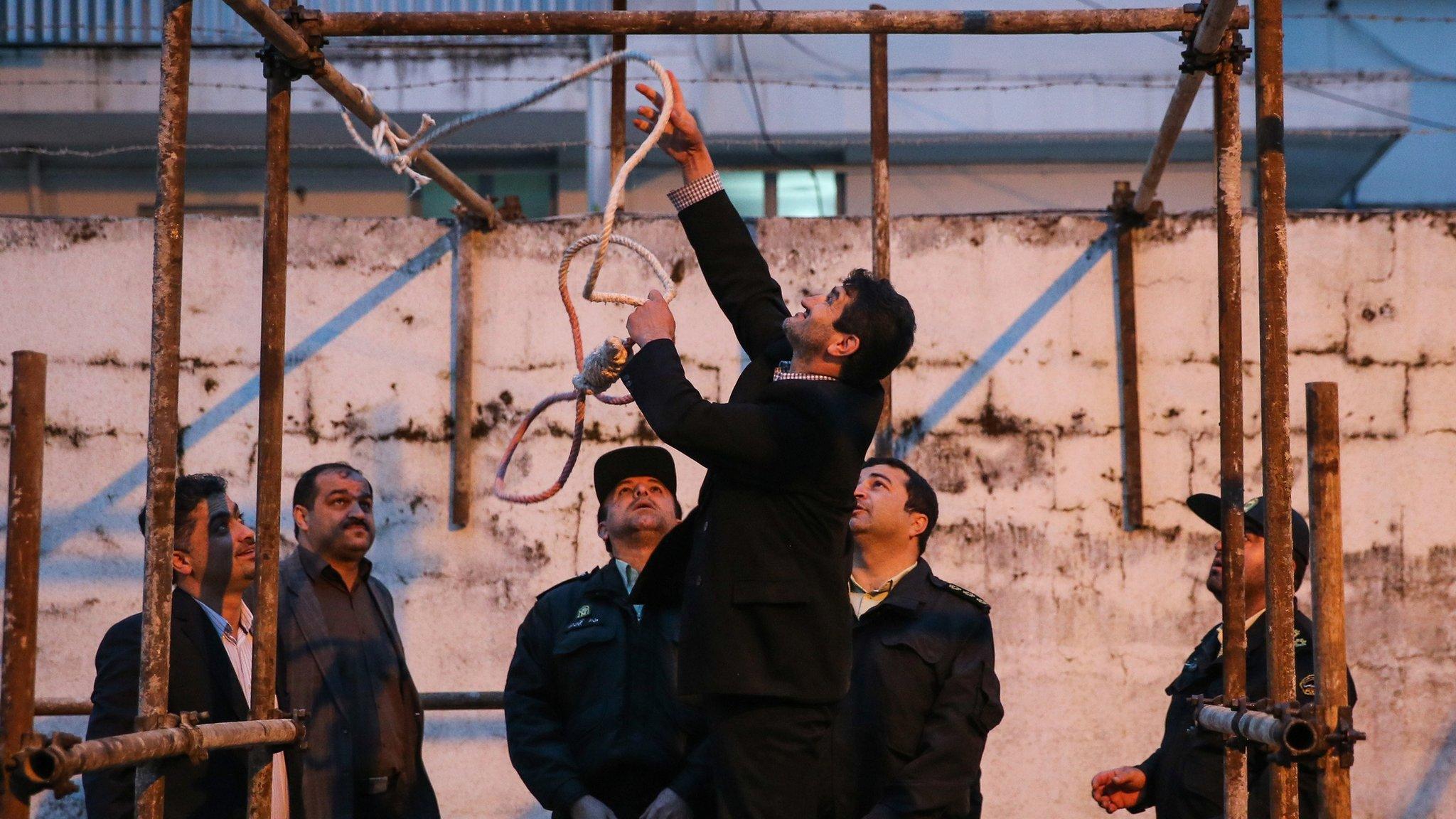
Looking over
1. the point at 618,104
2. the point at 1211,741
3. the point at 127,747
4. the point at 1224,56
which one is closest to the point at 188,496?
the point at 127,747

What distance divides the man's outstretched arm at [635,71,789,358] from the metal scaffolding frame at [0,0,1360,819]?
0.35 metres

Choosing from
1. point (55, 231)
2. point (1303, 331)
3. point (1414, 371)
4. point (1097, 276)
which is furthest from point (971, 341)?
point (55, 231)

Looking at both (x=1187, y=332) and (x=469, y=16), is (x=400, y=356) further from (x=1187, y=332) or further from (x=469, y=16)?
(x=1187, y=332)

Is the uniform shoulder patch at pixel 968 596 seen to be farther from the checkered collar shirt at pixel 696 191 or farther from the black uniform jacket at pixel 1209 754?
the checkered collar shirt at pixel 696 191

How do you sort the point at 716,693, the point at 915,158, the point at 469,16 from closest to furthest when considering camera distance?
the point at 716,693
the point at 469,16
the point at 915,158

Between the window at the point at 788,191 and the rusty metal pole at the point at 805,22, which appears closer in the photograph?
the rusty metal pole at the point at 805,22

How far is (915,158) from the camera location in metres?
9.98

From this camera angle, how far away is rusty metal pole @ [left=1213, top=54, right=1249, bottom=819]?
3.48 metres

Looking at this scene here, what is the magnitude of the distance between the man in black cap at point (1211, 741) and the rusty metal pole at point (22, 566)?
8.89ft

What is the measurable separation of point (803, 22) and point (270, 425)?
1556mm

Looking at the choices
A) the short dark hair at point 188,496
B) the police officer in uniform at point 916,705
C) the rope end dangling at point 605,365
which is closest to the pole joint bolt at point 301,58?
the rope end dangling at point 605,365

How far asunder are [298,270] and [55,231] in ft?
2.96

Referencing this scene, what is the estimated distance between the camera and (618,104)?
5.80 m

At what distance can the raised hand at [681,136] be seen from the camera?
10.8ft
